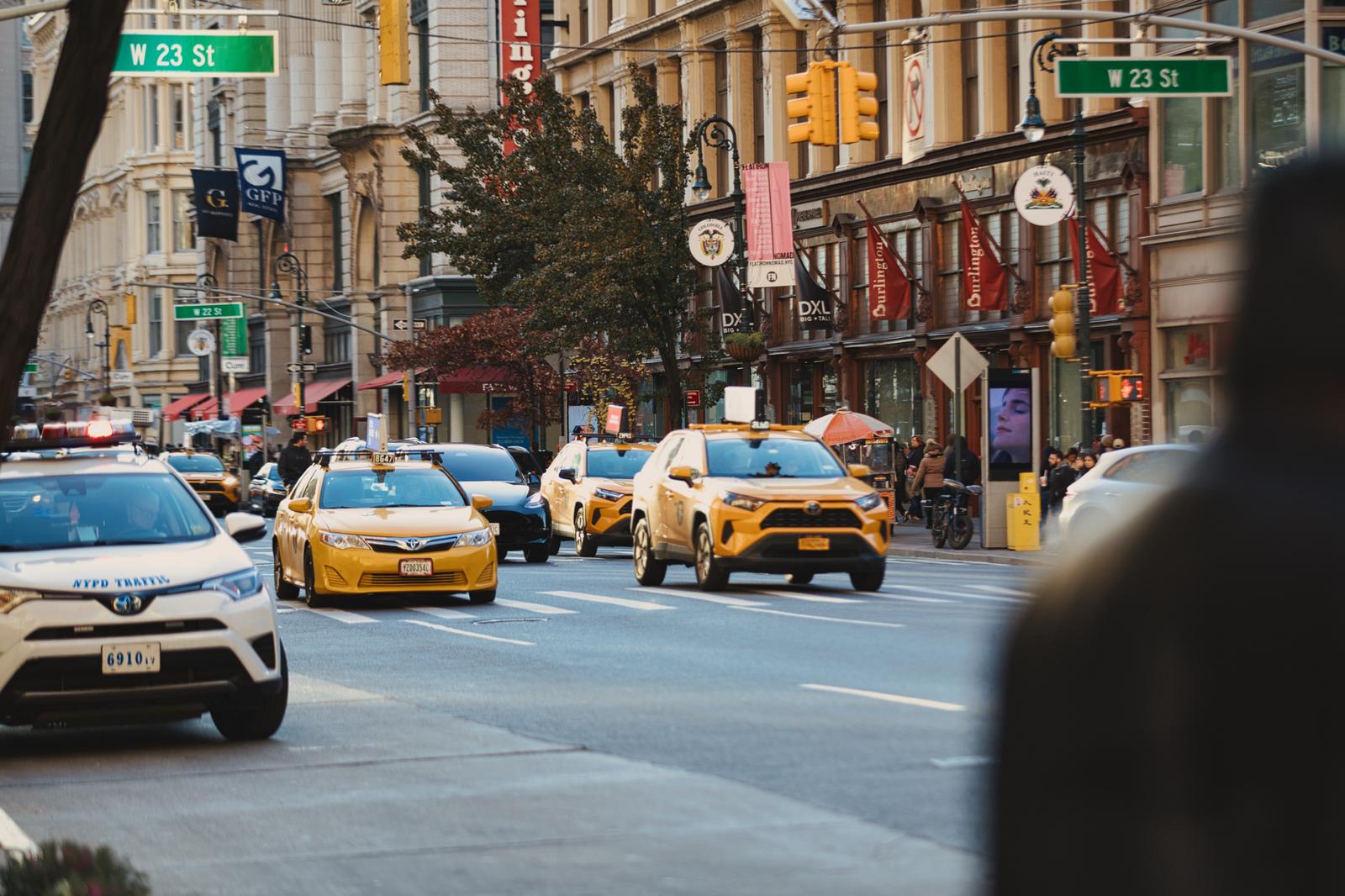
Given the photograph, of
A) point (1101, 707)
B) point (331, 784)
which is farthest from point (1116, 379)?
point (1101, 707)

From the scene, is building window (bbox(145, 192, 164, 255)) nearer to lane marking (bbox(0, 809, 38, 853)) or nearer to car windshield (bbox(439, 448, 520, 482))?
car windshield (bbox(439, 448, 520, 482))

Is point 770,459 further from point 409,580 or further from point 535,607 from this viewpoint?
point 409,580

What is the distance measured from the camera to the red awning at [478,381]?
2675 inches

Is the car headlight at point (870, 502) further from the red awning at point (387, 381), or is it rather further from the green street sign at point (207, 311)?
the red awning at point (387, 381)

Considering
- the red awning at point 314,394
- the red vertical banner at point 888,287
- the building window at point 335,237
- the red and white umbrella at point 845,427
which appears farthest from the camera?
the building window at point 335,237

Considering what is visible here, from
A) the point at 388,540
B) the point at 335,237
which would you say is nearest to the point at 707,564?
the point at 388,540

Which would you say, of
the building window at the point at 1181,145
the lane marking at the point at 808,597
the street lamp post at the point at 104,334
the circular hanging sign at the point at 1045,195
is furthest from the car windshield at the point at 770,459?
the street lamp post at the point at 104,334

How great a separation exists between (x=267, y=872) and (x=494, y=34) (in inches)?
2838

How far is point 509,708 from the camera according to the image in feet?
47.8

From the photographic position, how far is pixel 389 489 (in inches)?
1018

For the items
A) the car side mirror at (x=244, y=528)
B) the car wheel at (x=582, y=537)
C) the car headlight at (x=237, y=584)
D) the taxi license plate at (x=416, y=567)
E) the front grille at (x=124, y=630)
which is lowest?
the car wheel at (x=582, y=537)

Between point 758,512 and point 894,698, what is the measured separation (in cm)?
1095

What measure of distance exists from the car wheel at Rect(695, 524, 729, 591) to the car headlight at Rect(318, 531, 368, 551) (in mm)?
3765

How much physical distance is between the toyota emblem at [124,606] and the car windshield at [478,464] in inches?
850
